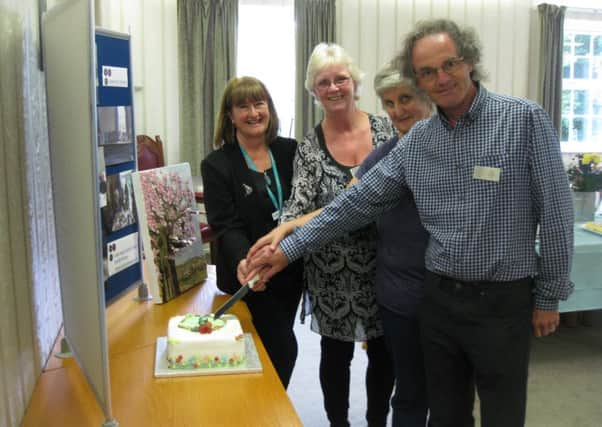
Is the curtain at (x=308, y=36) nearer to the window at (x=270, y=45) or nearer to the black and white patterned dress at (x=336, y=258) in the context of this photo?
the window at (x=270, y=45)

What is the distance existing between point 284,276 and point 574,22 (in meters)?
5.59

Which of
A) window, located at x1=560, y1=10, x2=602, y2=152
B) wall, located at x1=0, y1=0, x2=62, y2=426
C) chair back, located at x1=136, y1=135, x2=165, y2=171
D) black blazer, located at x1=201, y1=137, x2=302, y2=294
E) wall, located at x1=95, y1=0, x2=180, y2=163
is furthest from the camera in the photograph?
window, located at x1=560, y1=10, x2=602, y2=152

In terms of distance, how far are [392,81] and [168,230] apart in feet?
2.73

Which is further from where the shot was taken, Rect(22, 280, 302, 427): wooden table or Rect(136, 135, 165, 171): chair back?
Rect(136, 135, 165, 171): chair back

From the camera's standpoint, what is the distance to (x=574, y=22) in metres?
6.03

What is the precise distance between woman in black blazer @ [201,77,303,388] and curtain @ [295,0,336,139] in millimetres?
3477

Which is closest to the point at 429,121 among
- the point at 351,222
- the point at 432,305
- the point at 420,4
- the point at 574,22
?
the point at 351,222

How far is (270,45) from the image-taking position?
537 cm

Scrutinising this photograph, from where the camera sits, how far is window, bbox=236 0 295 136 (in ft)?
17.4

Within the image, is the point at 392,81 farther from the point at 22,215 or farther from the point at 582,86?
the point at 582,86

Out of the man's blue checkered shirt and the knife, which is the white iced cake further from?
the man's blue checkered shirt

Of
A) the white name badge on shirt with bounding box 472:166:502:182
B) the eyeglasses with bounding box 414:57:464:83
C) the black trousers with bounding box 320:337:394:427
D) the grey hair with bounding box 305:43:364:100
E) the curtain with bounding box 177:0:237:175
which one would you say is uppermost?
the curtain with bounding box 177:0:237:175

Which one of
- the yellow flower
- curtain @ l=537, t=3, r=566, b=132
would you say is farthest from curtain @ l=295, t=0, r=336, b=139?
the yellow flower

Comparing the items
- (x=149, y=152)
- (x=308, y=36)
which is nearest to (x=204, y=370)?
(x=149, y=152)
